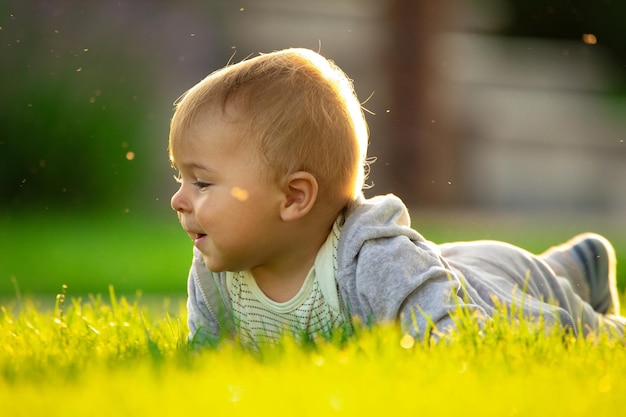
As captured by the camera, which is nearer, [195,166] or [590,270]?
[195,166]

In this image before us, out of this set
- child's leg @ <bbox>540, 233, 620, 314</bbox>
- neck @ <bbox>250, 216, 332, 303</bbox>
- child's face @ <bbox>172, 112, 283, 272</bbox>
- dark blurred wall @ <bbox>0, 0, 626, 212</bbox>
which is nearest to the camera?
child's face @ <bbox>172, 112, 283, 272</bbox>

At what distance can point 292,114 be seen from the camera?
108 inches

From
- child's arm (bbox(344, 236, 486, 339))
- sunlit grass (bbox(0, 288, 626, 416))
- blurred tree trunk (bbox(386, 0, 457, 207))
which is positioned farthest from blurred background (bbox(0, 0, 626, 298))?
sunlit grass (bbox(0, 288, 626, 416))

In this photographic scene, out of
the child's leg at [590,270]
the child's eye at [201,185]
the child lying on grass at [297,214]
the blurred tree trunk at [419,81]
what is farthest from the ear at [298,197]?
the blurred tree trunk at [419,81]

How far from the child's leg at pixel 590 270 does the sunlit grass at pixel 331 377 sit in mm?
1138

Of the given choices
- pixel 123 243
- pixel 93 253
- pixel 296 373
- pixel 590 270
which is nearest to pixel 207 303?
pixel 296 373

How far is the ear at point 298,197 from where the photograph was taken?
2777mm

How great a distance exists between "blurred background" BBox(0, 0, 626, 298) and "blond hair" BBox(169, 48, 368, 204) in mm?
3780

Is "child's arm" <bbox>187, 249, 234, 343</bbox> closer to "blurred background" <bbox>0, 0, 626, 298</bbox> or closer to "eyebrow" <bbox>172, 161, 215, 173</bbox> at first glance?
"eyebrow" <bbox>172, 161, 215, 173</bbox>

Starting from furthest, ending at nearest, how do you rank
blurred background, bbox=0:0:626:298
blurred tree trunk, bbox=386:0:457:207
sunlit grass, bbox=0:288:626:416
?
blurred tree trunk, bbox=386:0:457:207, blurred background, bbox=0:0:626:298, sunlit grass, bbox=0:288:626:416

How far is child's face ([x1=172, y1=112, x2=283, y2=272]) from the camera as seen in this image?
2.73m

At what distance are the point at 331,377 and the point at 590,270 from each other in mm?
2006

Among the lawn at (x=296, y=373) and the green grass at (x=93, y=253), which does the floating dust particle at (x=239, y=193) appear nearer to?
the lawn at (x=296, y=373)

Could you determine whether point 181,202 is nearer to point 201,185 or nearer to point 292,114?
point 201,185
